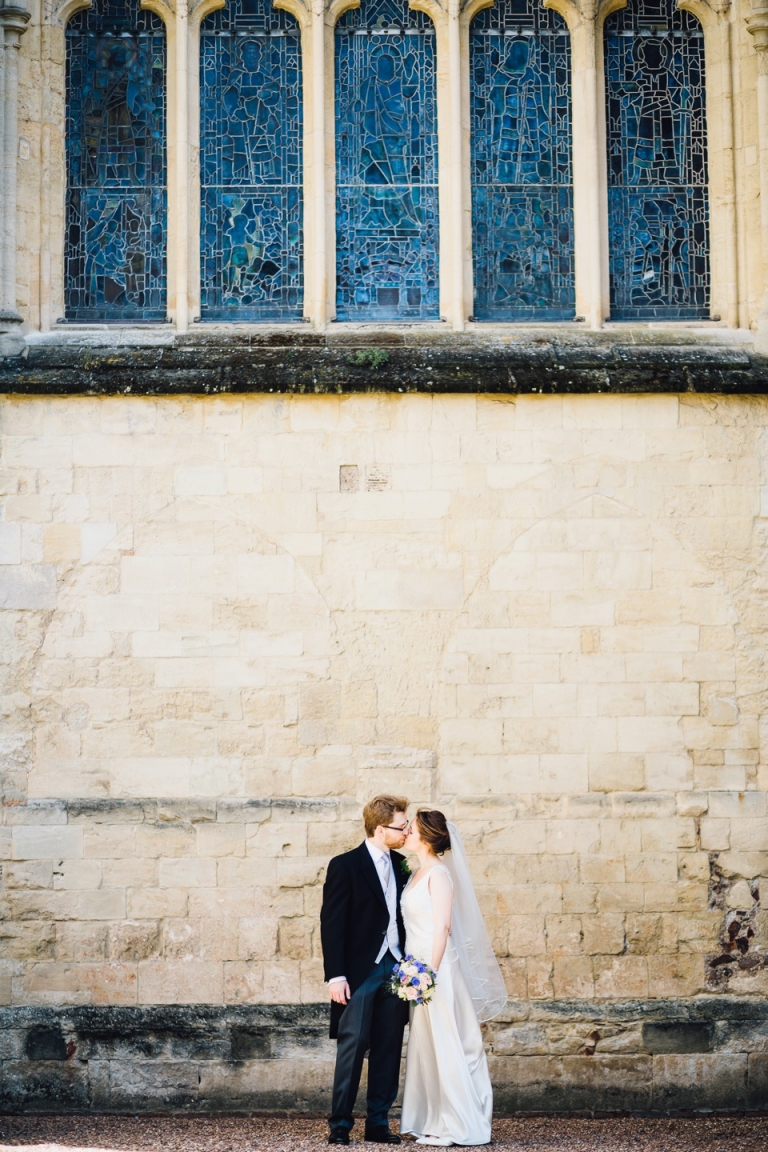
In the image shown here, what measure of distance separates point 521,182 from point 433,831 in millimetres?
4025

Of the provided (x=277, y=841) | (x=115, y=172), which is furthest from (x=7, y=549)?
(x=115, y=172)

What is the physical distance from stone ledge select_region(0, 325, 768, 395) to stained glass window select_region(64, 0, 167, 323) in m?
0.33

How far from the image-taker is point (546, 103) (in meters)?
8.72

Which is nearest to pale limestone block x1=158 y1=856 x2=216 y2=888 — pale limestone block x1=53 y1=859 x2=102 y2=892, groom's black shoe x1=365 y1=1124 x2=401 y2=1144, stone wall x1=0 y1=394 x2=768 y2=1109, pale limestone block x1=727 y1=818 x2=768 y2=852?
stone wall x1=0 y1=394 x2=768 y2=1109

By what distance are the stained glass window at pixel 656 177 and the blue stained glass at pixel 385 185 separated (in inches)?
42.8

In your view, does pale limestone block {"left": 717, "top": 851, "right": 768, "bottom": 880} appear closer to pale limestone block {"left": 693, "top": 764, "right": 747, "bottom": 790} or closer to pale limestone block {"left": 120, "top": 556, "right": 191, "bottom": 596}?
pale limestone block {"left": 693, "top": 764, "right": 747, "bottom": 790}

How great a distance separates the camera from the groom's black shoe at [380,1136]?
6629 mm

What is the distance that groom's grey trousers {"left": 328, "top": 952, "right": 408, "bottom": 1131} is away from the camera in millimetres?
6578

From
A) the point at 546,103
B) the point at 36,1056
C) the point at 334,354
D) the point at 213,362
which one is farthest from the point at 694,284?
the point at 36,1056

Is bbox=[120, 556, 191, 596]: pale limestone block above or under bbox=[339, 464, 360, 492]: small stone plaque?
under

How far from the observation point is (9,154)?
8.34 metres

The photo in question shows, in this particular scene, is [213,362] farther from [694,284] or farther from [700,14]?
[700,14]

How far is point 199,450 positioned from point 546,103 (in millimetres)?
2950

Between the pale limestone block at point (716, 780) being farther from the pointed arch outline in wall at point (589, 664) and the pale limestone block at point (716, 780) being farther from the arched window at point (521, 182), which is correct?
the arched window at point (521, 182)
